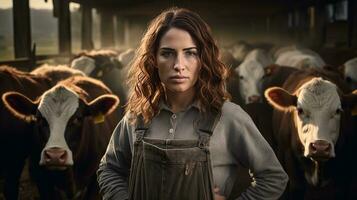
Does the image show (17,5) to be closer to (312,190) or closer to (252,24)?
(312,190)

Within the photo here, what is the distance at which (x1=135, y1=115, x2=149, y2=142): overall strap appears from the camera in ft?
6.96

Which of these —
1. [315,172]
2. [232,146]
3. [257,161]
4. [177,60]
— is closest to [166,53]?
[177,60]

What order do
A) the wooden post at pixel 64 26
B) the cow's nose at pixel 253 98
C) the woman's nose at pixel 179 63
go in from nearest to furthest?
the woman's nose at pixel 179 63 < the cow's nose at pixel 253 98 < the wooden post at pixel 64 26

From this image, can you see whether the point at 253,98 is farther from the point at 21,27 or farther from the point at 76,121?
the point at 76,121

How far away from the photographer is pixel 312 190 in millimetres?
6207

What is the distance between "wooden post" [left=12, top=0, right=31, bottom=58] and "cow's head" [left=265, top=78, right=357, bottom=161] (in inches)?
185

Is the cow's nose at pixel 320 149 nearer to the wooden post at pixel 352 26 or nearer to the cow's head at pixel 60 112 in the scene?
the cow's head at pixel 60 112

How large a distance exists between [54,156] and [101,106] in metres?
0.76

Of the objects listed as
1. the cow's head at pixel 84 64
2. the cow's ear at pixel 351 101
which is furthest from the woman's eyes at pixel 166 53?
the cow's head at pixel 84 64

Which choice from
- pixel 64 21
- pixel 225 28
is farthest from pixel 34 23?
pixel 64 21

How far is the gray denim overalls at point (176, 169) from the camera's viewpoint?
2.00 metres

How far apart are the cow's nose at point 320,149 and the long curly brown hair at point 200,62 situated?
203 cm

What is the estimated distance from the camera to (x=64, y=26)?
424 inches

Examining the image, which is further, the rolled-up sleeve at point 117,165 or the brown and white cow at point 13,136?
the brown and white cow at point 13,136
